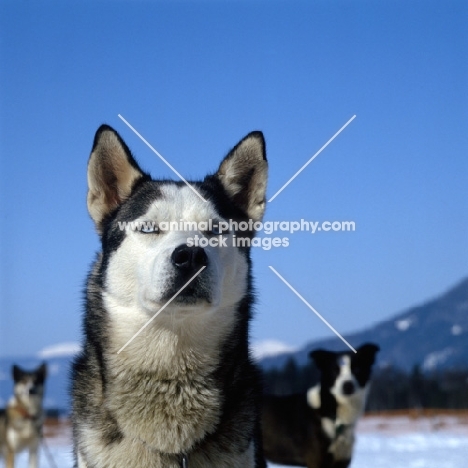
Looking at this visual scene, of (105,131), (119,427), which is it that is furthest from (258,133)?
(119,427)

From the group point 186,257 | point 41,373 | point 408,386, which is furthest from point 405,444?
point 186,257

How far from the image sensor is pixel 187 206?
Result: 10.8 feet

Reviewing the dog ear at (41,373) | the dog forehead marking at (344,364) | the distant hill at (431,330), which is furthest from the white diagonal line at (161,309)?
the distant hill at (431,330)

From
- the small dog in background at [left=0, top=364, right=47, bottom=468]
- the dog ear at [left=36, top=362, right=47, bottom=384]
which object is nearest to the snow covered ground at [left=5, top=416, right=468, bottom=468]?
the small dog in background at [left=0, top=364, right=47, bottom=468]

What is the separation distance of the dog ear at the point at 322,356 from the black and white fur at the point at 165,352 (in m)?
4.12

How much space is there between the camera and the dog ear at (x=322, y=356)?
24.5ft

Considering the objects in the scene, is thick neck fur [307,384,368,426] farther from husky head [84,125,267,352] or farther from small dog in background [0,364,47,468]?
husky head [84,125,267,352]

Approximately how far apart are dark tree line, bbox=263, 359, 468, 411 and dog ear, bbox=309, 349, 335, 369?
0.84 m

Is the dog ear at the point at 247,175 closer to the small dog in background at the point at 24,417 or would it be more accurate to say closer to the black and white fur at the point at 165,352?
the black and white fur at the point at 165,352

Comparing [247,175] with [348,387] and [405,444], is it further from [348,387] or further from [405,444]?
[405,444]

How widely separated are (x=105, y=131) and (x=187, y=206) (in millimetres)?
565

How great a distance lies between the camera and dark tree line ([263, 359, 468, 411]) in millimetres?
8977

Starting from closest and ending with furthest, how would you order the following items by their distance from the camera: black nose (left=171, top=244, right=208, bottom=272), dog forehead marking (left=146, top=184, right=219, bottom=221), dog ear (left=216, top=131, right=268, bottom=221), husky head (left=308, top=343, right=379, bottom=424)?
1. black nose (left=171, top=244, right=208, bottom=272)
2. dog forehead marking (left=146, top=184, right=219, bottom=221)
3. dog ear (left=216, top=131, right=268, bottom=221)
4. husky head (left=308, top=343, right=379, bottom=424)

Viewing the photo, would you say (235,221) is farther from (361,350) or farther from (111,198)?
(361,350)
